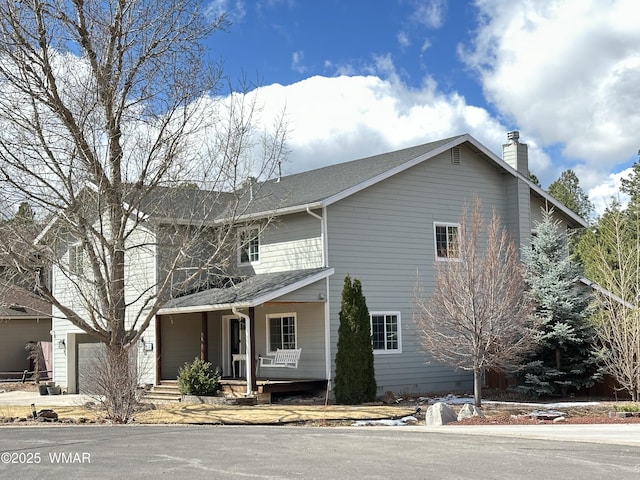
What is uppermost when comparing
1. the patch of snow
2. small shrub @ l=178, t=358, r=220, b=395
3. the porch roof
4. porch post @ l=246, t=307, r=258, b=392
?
the porch roof

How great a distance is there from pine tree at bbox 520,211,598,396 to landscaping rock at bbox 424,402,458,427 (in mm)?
4737

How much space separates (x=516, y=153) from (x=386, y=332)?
28.5 feet

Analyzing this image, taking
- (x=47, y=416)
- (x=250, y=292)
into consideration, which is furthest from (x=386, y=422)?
(x=47, y=416)

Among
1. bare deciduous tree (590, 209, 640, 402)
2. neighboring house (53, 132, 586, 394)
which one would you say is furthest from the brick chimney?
bare deciduous tree (590, 209, 640, 402)

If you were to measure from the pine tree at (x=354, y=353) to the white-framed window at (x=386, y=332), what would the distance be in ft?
5.89

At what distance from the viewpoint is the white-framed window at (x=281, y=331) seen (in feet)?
73.6

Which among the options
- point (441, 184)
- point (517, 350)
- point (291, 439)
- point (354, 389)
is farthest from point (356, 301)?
point (291, 439)

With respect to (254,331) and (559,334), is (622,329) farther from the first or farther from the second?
(254,331)

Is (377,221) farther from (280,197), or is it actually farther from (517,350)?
(517,350)

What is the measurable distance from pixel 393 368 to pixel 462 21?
9661mm

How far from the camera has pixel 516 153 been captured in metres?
26.9

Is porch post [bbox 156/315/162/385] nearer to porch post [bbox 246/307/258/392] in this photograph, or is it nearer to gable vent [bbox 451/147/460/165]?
porch post [bbox 246/307/258/392]

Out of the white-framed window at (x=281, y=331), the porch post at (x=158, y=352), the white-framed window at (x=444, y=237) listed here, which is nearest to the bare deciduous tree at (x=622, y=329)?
the white-framed window at (x=444, y=237)

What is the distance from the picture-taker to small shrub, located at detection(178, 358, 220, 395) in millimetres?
20906
